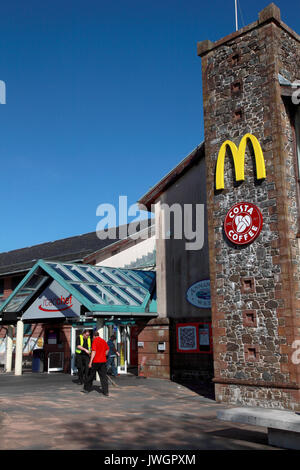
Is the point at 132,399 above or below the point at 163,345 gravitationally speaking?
below

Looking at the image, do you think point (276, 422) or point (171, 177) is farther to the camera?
point (171, 177)

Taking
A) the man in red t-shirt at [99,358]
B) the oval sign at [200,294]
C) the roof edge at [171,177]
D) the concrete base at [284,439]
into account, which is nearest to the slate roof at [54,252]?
the roof edge at [171,177]

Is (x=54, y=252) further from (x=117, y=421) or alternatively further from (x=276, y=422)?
(x=276, y=422)

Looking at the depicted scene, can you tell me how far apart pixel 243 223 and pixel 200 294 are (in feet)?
17.9

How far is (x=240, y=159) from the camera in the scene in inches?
557

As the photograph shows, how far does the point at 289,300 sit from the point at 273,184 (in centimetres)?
322

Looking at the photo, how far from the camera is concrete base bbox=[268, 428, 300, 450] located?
320 inches

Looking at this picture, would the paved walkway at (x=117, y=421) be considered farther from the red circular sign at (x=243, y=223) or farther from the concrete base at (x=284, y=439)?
the red circular sign at (x=243, y=223)

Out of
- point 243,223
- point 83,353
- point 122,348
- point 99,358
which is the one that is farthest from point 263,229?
point 122,348

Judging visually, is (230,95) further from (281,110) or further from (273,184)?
(273,184)

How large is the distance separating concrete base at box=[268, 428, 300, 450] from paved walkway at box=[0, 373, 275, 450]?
0.58 feet

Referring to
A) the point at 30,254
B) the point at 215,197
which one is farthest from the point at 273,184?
the point at 30,254

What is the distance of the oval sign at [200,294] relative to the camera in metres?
18.3
